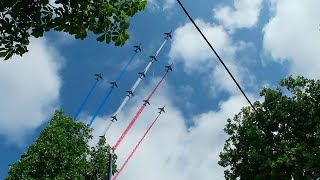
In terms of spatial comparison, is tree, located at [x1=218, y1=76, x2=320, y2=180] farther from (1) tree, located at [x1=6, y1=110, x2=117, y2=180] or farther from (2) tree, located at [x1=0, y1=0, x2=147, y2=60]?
(2) tree, located at [x1=0, y1=0, x2=147, y2=60]

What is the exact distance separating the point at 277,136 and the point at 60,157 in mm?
17427

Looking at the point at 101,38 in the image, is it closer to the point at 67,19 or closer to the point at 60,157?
the point at 67,19

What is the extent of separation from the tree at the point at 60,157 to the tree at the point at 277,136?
39.8 feet

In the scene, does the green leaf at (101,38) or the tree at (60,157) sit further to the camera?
the tree at (60,157)

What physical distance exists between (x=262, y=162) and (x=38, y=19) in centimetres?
2498

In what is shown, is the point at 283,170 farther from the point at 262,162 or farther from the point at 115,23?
the point at 115,23

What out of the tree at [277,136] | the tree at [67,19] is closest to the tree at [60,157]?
the tree at [277,136]

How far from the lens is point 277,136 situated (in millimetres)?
30328

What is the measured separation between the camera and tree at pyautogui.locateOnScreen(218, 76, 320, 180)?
27270 millimetres

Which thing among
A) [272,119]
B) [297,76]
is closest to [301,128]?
[272,119]

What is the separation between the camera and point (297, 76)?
3180 cm

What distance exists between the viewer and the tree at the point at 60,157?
3216cm

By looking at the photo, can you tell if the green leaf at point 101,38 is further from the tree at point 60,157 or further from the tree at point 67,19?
the tree at point 60,157

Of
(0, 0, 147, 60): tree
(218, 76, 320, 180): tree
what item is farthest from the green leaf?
(218, 76, 320, 180): tree
